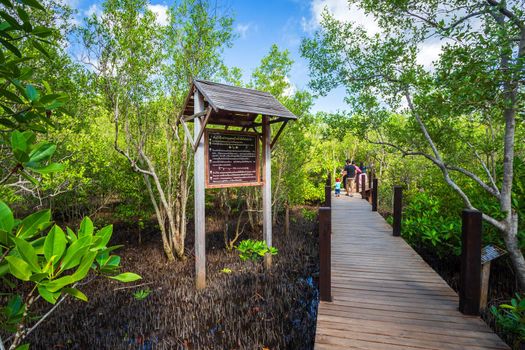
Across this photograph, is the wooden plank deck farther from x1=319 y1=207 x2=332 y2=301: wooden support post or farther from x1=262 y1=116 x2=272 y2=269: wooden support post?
x1=262 y1=116 x2=272 y2=269: wooden support post

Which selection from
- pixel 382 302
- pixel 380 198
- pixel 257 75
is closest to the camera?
pixel 382 302

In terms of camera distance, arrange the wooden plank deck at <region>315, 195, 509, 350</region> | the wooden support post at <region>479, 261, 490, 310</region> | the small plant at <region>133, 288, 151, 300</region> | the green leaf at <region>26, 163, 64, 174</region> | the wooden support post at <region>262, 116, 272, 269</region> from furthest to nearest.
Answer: the wooden support post at <region>262, 116, 272, 269</region> < the small plant at <region>133, 288, 151, 300</region> < the wooden support post at <region>479, 261, 490, 310</region> < the wooden plank deck at <region>315, 195, 509, 350</region> < the green leaf at <region>26, 163, 64, 174</region>


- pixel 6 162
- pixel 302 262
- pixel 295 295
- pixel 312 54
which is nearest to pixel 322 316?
pixel 295 295

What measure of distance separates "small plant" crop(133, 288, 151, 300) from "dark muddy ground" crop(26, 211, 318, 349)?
77 mm

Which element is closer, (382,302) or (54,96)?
(54,96)

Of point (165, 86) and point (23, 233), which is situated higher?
point (165, 86)

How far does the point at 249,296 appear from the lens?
509 cm

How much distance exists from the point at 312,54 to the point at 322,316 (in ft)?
21.3

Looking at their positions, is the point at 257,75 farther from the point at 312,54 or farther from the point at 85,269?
the point at 85,269

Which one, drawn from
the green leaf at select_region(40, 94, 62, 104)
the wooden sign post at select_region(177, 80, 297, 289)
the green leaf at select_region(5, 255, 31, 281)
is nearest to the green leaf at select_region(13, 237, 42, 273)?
the green leaf at select_region(5, 255, 31, 281)

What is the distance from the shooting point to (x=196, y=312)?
4406 mm

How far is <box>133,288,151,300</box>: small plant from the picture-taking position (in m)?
5.05

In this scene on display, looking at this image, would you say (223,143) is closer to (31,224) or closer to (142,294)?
(142,294)

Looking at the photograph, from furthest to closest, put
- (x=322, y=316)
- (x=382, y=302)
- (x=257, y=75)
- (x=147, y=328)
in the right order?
(x=257, y=75) → (x=147, y=328) → (x=382, y=302) → (x=322, y=316)
